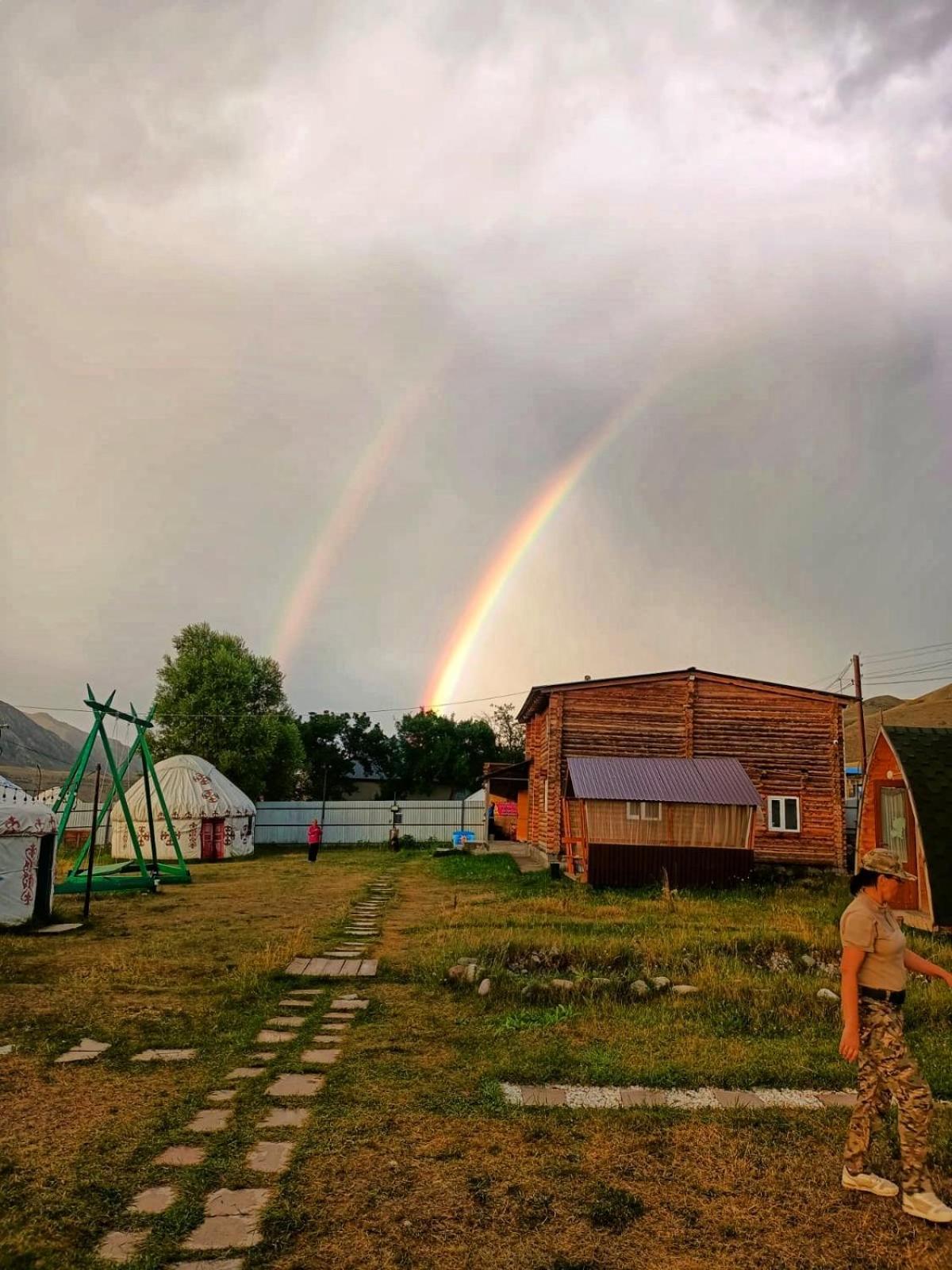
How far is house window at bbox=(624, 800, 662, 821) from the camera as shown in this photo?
2253 cm

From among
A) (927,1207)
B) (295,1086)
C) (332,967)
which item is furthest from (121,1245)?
(332,967)

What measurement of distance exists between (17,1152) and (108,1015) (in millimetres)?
3842

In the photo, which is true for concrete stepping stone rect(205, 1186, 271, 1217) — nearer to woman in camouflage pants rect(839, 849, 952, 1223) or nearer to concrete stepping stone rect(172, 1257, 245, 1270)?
concrete stepping stone rect(172, 1257, 245, 1270)

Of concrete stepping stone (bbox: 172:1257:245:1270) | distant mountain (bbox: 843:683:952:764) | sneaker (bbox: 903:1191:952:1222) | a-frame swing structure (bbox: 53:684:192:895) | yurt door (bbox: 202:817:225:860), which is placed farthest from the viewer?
distant mountain (bbox: 843:683:952:764)

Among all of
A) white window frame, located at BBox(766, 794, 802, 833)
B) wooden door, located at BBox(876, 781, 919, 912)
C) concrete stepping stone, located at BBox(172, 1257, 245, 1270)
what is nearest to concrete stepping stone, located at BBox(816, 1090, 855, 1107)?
concrete stepping stone, located at BBox(172, 1257, 245, 1270)

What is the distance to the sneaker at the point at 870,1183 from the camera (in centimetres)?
497

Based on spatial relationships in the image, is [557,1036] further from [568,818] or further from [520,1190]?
[568,818]

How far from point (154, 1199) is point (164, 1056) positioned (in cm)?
306

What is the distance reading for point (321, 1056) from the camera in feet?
25.2

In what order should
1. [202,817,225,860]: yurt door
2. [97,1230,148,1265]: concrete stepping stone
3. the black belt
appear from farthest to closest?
[202,817,225,860]: yurt door, the black belt, [97,1230,148,1265]: concrete stepping stone

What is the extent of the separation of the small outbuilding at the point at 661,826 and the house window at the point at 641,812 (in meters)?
0.02

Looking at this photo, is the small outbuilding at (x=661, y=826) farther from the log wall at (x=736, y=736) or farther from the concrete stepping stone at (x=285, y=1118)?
the concrete stepping stone at (x=285, y=1118)

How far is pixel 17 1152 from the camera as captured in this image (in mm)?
5484

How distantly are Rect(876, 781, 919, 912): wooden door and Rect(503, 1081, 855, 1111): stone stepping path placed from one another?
37.6ft
